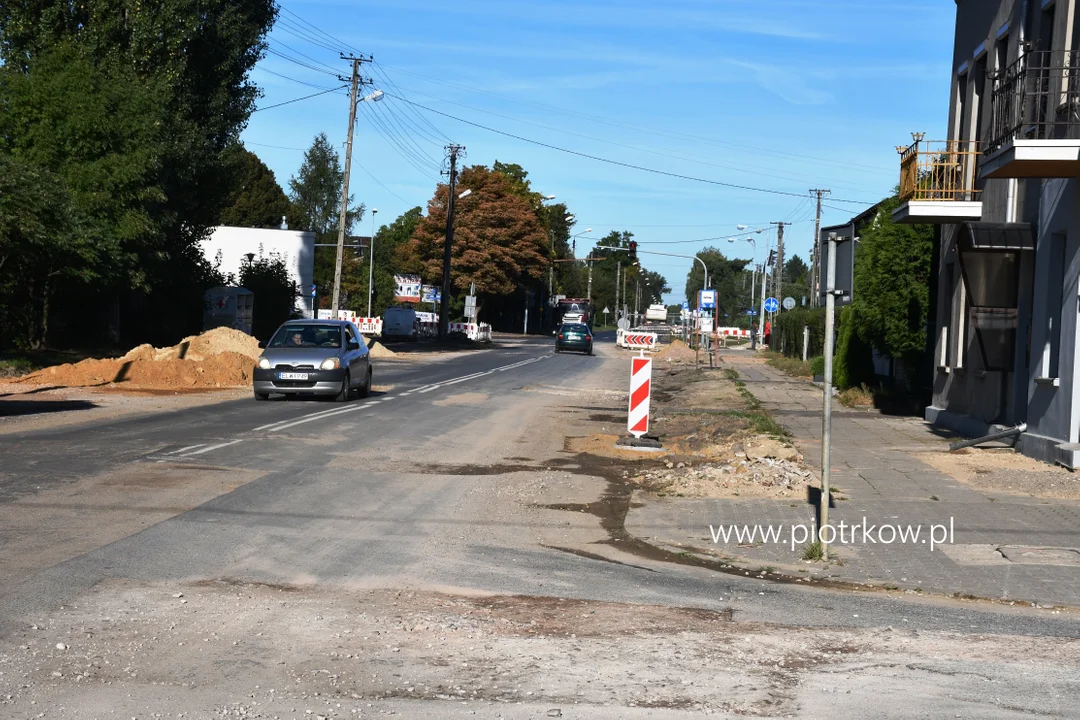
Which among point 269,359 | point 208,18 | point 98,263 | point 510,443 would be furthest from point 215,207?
point 510,443

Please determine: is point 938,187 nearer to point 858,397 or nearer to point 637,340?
point 858,397

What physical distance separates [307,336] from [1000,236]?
1308 centimetres

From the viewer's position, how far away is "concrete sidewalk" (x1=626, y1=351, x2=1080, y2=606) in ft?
28.4

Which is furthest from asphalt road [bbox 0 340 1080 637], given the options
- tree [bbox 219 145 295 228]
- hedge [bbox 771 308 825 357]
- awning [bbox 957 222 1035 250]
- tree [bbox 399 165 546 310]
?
tree [bbox 219 145 295 228]

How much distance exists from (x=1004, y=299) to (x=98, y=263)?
21418mm

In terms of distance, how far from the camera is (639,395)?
1622 centimetres

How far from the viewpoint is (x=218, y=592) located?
23.5 ft

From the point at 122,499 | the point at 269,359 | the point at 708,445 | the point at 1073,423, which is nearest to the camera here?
the point at 122,499

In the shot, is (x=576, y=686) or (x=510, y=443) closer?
(x=576, y=686)

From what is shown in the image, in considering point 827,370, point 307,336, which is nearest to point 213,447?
point 827,370

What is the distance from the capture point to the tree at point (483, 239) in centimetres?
8794

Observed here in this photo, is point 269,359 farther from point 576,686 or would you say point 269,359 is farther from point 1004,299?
point 576,686

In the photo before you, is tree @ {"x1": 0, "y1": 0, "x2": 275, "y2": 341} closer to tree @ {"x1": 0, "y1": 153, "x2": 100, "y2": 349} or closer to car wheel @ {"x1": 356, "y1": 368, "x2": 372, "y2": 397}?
tree @ {"x1": 0, "y1": 153, "x2": 100, "y2": 349}

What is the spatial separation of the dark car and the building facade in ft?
117
